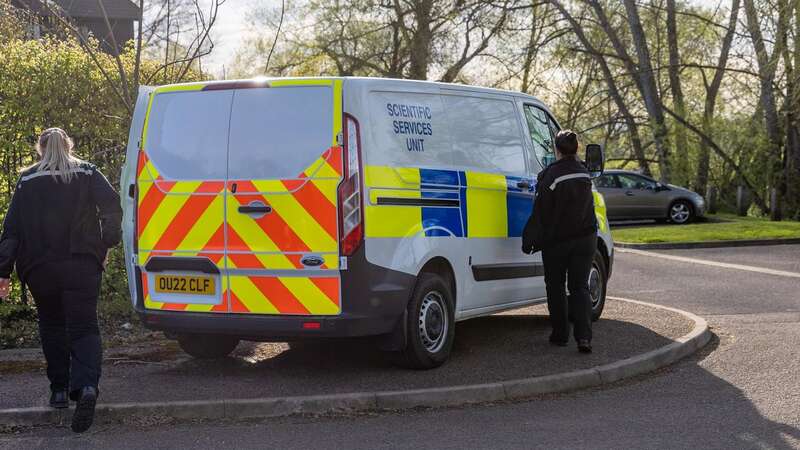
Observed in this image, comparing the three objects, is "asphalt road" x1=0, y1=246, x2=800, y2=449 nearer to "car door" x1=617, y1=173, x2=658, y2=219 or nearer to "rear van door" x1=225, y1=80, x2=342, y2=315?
"rear van door" x1=225, y1=80, x2=342, y2=315

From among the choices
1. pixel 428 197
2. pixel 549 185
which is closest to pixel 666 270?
pixel 549 185

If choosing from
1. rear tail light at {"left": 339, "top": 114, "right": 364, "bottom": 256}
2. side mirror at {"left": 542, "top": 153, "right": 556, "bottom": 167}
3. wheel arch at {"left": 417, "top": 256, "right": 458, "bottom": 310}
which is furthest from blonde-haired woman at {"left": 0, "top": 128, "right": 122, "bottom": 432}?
side mirror at {"left": 542, "top": 153, "right": 556, "bottom": 167}

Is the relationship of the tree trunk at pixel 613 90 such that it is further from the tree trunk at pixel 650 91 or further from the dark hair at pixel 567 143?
the dark hair at pixel 567 143

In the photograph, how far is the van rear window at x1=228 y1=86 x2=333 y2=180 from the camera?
7.07 m

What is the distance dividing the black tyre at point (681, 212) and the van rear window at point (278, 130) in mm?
22716

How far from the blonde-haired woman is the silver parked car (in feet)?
76.0

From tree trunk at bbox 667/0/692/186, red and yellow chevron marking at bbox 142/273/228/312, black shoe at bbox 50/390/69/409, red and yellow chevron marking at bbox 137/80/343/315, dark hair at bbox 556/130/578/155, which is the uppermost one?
tree trunk at bbox 667/0/692/186

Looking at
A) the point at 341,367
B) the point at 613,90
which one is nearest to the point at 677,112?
the point at 613,90

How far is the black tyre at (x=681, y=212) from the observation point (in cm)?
2847

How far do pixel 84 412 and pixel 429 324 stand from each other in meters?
2.61

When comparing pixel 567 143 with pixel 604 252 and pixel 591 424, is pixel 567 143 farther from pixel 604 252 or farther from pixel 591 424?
pixel 591 424

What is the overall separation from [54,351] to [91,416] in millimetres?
634

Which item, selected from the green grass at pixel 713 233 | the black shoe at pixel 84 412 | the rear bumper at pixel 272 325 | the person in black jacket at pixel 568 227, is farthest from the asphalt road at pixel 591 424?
the green grass at pixel 713 233

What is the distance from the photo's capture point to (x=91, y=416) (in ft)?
19.8
